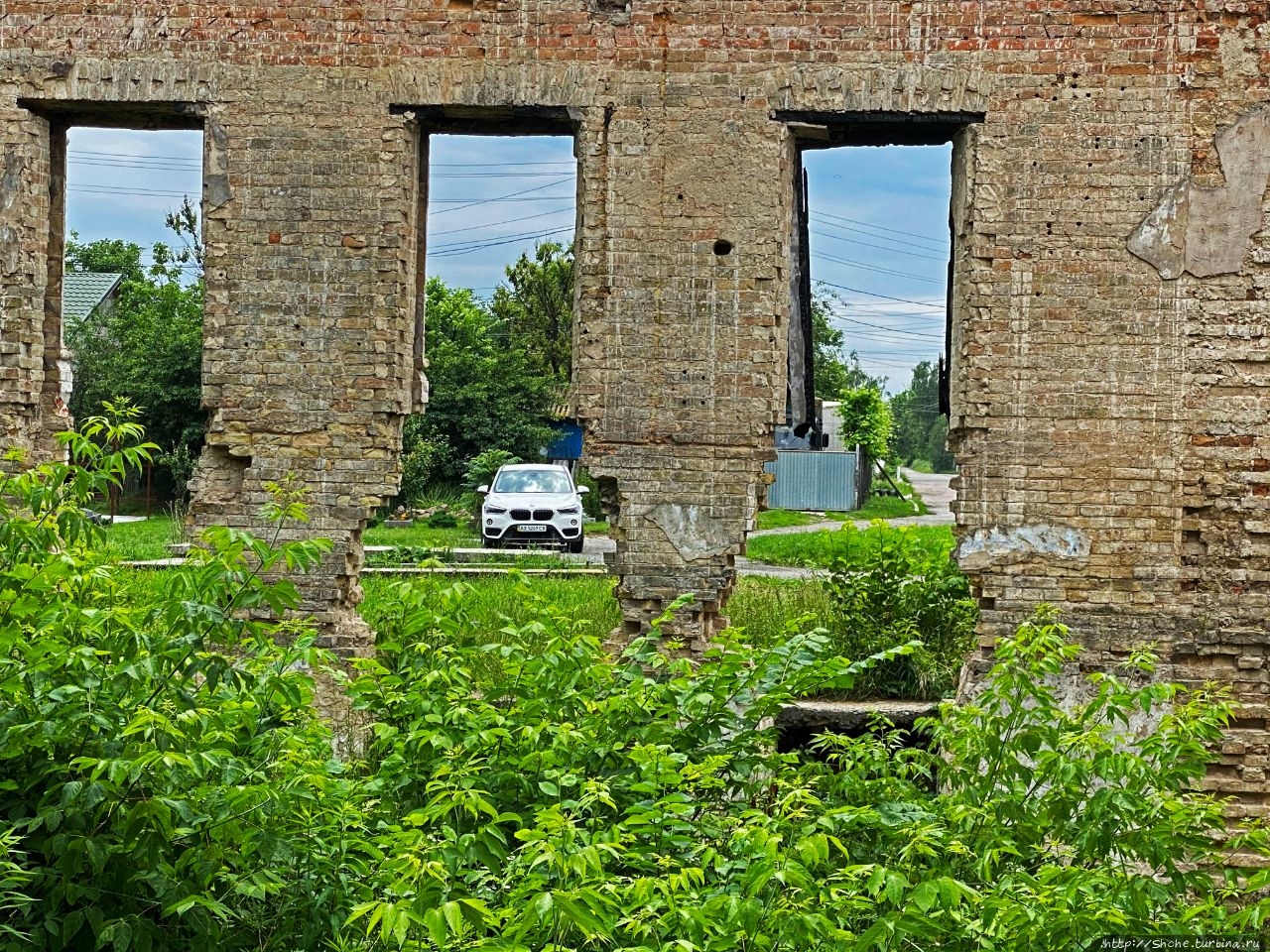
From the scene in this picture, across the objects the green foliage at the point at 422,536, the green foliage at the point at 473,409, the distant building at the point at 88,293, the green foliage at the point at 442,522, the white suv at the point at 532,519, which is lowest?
the green foliage at the point at 422,536

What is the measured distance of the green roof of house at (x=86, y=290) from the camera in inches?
1077

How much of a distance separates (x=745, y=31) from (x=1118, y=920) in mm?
4850

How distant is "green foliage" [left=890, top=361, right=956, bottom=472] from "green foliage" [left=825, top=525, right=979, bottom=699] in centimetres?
6297

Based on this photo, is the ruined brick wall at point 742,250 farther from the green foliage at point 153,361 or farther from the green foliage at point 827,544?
the green foliage at point 153,361

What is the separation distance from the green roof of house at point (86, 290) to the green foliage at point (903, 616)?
72.6 ft

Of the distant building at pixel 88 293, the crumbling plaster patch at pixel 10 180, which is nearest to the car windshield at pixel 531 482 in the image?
the crumbling plaster patch at pixel 10 180

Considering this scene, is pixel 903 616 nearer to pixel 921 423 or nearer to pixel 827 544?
pixel 827 544

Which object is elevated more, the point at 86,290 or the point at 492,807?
the point at 86,290

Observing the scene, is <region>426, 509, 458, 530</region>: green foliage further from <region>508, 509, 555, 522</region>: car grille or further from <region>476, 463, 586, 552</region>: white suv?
<region>508, 509, 555, 522</region>: car grille

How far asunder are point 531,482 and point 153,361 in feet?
29.9

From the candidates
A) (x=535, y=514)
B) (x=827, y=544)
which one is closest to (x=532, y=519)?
(x=535, y=514)

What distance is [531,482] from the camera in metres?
17.3

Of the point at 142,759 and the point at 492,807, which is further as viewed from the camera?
the point at 492,807

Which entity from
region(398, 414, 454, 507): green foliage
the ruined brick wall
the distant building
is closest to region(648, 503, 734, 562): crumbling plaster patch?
the ruined brick wall
